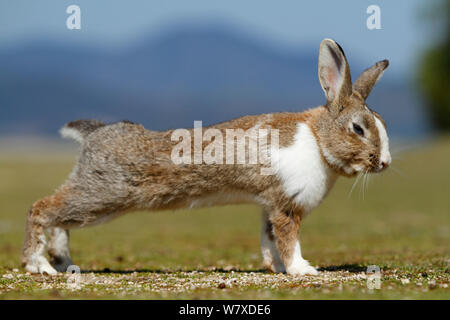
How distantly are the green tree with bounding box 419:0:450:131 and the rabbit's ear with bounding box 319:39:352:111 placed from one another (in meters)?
49.9

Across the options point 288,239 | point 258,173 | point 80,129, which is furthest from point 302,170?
point 80,129

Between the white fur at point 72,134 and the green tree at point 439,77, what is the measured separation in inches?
1996

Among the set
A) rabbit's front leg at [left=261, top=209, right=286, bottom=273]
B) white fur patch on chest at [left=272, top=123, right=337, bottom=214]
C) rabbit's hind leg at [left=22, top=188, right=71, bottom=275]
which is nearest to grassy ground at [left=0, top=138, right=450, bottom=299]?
rabbit's front leg at [left=261, top=209, right=286, bottom=273]

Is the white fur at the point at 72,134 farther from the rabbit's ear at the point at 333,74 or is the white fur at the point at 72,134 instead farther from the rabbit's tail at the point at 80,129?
the rabbit's ear at the point at 333,74

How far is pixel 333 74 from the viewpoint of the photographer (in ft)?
32.0

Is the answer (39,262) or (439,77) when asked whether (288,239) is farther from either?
(439,77)

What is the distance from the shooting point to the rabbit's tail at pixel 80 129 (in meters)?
10.4

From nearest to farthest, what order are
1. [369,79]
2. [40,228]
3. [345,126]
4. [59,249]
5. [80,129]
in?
[345,126]
[40,228]
[369,79]
[59,249]
[80,129]

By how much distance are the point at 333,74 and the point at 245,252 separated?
598cm

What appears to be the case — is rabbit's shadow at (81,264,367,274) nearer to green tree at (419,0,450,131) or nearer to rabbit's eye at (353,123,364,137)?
rabbit's eye at (353,123,364,137)

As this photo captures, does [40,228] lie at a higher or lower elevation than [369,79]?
lower
